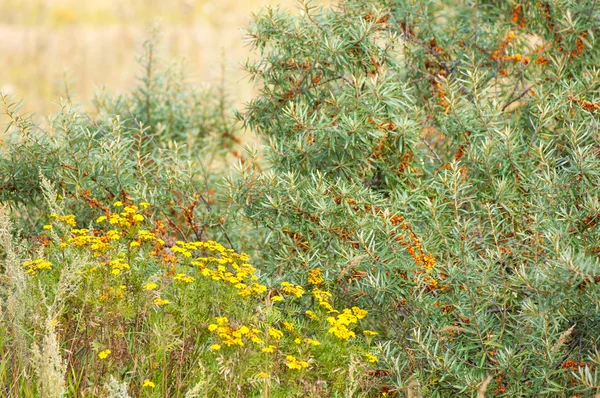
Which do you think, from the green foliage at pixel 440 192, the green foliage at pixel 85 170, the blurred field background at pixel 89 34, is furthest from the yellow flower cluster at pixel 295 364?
the blurred field background at pixel 89 34

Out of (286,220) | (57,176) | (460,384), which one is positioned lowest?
(460,384)

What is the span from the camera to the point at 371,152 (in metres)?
4.21

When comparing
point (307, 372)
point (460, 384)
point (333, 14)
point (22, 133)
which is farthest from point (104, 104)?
point (460, 384)

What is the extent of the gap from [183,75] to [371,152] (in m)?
3.06

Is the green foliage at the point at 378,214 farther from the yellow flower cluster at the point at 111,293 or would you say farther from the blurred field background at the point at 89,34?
the blurred field background at the point at 89,34

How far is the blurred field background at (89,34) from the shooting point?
55.0 ft

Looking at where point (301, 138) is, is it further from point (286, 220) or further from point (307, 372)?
point (307, 372)

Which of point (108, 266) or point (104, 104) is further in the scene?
point (104, 104)

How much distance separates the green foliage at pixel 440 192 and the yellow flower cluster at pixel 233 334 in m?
0.60

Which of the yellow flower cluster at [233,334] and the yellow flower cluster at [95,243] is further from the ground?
the yellow flower cluster at [95,243]

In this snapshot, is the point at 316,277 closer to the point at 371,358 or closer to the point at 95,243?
the point at 371,358

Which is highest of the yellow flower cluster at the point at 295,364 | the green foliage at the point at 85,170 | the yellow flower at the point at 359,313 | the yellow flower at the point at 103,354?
the green foliage at the point at 85,170

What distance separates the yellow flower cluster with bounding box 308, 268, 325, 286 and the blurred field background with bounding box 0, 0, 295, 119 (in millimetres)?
12531

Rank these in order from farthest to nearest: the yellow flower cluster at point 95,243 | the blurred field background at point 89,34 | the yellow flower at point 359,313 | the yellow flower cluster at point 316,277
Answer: the blurred field background at point 89,34 < the yellow flower cluster at point 316,277 < the yellow flower at point 359,313 < the yellow flower cluster at point 95,243
